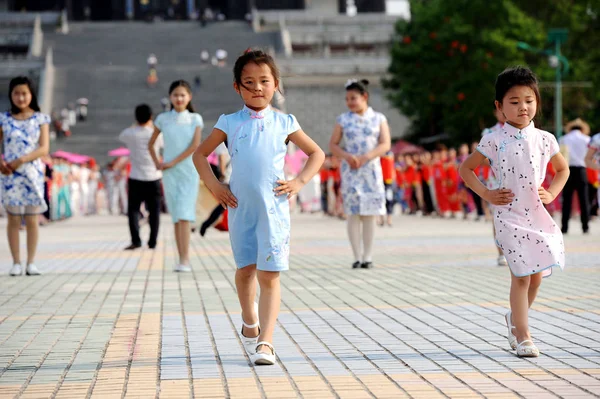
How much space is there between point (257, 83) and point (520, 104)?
1363 mm

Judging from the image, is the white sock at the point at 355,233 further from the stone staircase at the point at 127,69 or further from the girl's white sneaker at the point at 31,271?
the stone staircase at the point at 127,69

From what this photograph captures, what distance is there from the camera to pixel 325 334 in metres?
7.30

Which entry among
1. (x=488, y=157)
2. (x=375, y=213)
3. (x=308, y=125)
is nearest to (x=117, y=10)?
(x=308, y=125)

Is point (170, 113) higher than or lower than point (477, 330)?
higher

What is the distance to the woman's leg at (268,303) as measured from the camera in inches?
248

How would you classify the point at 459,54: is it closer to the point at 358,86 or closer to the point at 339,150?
the point at 358,86

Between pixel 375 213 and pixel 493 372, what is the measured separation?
639cm

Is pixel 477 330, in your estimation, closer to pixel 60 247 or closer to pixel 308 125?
pixel 60 247

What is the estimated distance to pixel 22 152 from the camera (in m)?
11.7

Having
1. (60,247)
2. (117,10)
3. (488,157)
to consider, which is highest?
(117,10)

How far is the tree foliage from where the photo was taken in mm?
40438

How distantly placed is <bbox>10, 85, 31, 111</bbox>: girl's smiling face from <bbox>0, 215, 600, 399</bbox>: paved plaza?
64.4 inches

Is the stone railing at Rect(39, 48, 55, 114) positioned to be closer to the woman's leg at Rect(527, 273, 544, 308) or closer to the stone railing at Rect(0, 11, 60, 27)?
the stone railing at Rect(0, 11, 60, 27)

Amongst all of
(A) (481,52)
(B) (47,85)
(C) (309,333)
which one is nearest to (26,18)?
(B) (47,85)
